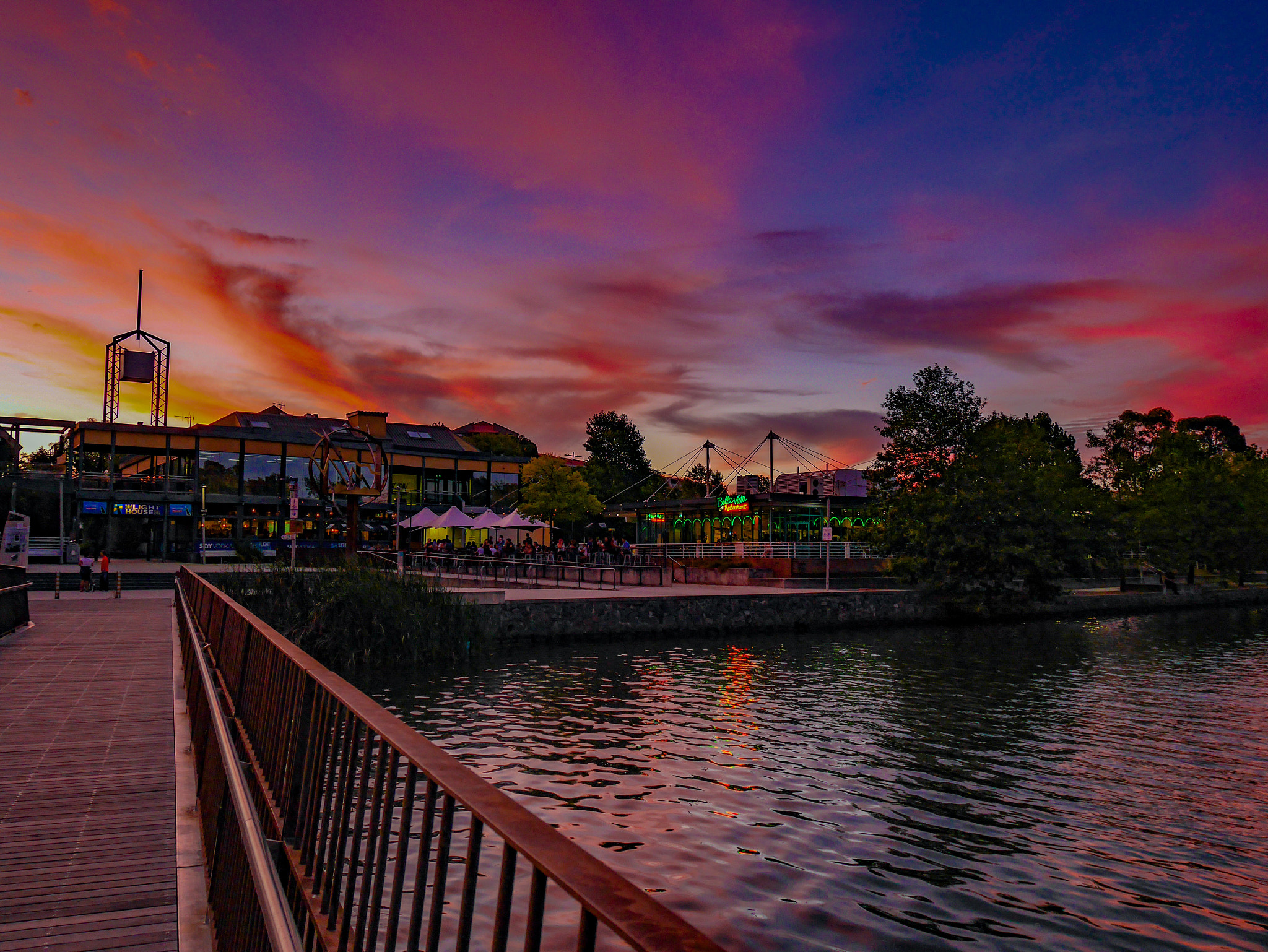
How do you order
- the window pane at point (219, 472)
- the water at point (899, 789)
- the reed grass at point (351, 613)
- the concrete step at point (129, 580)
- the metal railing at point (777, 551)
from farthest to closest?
the window pane at point (219, 472) < the metal railing at point (777, 551) < the concrete step at point (129, 580) < the reed grass at point (351, 613) < the water at point (899, 789)

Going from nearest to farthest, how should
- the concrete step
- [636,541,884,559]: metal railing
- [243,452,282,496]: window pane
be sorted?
the concrete step → [636,541,884,559]: metal railing → [243,452,282,496]: window pane

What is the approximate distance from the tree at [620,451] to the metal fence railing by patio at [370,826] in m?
113

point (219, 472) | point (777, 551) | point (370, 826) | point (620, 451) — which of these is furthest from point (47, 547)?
point (620, 451)

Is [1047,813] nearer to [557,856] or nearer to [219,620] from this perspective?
[219,620]

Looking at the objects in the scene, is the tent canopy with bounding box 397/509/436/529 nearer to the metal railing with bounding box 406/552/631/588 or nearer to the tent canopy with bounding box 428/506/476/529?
the tent canopy with bounding box 428/506/476/529

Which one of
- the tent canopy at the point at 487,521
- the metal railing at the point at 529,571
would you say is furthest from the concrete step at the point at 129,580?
the tent canopy at the point at 487,521

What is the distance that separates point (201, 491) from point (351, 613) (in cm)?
4371

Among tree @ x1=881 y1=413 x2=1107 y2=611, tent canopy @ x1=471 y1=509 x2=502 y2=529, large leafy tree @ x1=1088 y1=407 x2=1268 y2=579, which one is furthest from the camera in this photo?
large leafy tree @ x1=1088 y1=407 x2=1268 y2=579

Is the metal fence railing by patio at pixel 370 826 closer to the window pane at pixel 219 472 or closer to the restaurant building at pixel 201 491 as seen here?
the restaurant building at pixel 201 491

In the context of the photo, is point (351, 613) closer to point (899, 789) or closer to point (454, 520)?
point (899, 789)

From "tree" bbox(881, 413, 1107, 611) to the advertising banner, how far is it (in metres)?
34.4

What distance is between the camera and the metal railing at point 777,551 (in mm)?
52281

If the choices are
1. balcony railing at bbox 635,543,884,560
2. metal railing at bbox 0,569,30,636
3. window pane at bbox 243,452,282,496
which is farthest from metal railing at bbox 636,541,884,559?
metal railing at bbox 0,569,30,636

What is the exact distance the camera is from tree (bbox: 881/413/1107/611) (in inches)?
1613
